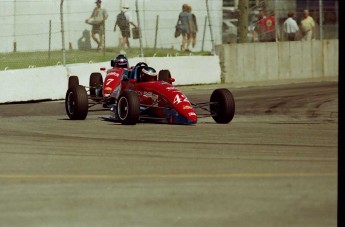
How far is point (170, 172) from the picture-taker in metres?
10.3

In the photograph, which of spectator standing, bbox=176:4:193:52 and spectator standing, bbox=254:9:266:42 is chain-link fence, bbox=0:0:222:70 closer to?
spectator standing, bbox=176:4:193:52

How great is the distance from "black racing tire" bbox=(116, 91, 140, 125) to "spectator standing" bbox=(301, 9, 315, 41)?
1627 centimetres

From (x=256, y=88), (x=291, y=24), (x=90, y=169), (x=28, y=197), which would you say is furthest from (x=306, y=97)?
(x=28, y=197)

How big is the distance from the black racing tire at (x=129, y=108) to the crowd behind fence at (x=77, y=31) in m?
7.56

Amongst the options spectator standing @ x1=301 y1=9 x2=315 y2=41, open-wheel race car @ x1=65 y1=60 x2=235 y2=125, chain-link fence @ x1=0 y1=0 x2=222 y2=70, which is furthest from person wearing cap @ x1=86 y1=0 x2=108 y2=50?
open-wheel race car @ x1=65 y1=60 x2=235 y2=125

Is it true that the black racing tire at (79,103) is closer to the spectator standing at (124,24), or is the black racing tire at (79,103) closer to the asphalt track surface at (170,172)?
the asphalt track surface at (170,172)

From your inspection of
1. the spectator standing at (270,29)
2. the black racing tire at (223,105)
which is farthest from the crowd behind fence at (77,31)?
the black racing tire at (223,105)

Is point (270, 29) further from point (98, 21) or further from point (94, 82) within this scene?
point (94, 82)

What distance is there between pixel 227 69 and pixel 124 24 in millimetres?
2957

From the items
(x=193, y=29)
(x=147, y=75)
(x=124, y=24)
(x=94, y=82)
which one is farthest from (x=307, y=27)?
(x=147, y=75)

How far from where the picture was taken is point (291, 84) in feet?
89.5

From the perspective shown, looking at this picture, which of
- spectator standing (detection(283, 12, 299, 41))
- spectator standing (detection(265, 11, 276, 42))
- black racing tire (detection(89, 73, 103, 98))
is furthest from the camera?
spectator standing (detection(283, 12, 299, 41))

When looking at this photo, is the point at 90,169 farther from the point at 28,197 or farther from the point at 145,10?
the point at 145,10

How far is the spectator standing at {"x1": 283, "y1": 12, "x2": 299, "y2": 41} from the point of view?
30.6 metres
